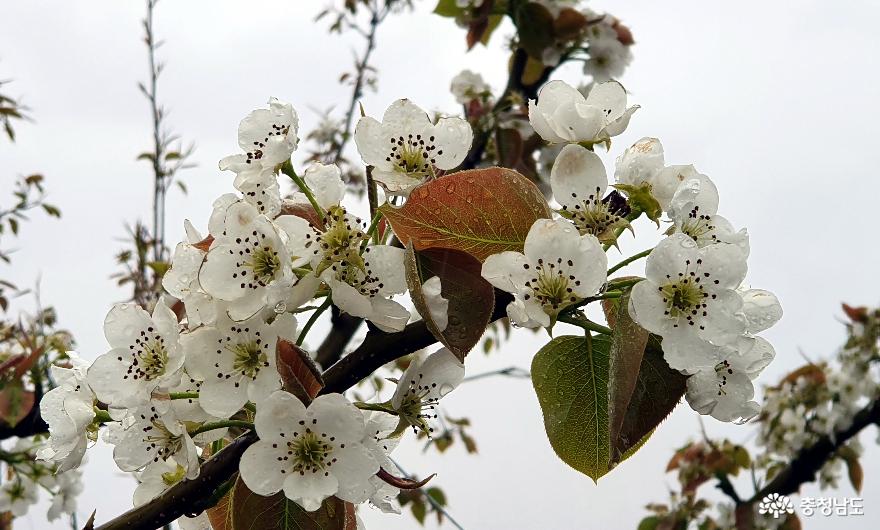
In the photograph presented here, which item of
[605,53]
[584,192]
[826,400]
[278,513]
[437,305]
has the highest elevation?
[605,53]

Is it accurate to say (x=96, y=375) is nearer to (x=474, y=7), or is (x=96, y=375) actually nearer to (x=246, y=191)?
(x=246, y=191)

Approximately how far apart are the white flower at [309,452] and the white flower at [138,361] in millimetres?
93

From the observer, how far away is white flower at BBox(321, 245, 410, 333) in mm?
493

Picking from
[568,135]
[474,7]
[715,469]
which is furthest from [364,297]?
[715,469]

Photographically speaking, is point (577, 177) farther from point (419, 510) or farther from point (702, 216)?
point (419, 510)

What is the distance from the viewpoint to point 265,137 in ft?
1.99

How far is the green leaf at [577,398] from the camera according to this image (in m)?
0.54

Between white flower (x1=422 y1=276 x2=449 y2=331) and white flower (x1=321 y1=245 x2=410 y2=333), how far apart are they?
3 cm

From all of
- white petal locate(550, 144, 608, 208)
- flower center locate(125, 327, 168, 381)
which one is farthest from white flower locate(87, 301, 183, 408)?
white petal locate(550, 144, 608, 208)

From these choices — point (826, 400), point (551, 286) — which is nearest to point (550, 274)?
point (551, 286)

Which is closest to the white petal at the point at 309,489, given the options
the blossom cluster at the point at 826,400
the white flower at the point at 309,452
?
the white flower at the point at 309,452

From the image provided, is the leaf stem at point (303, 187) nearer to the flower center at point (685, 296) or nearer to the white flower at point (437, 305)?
the white flower at point (437, 305)

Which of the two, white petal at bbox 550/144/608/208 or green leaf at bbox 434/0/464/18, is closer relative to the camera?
white petal at bbox 550/144/608/208

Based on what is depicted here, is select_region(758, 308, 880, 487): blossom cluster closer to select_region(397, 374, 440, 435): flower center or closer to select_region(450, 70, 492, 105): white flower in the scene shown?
select_region(450, 70, 492, 105): white flower
